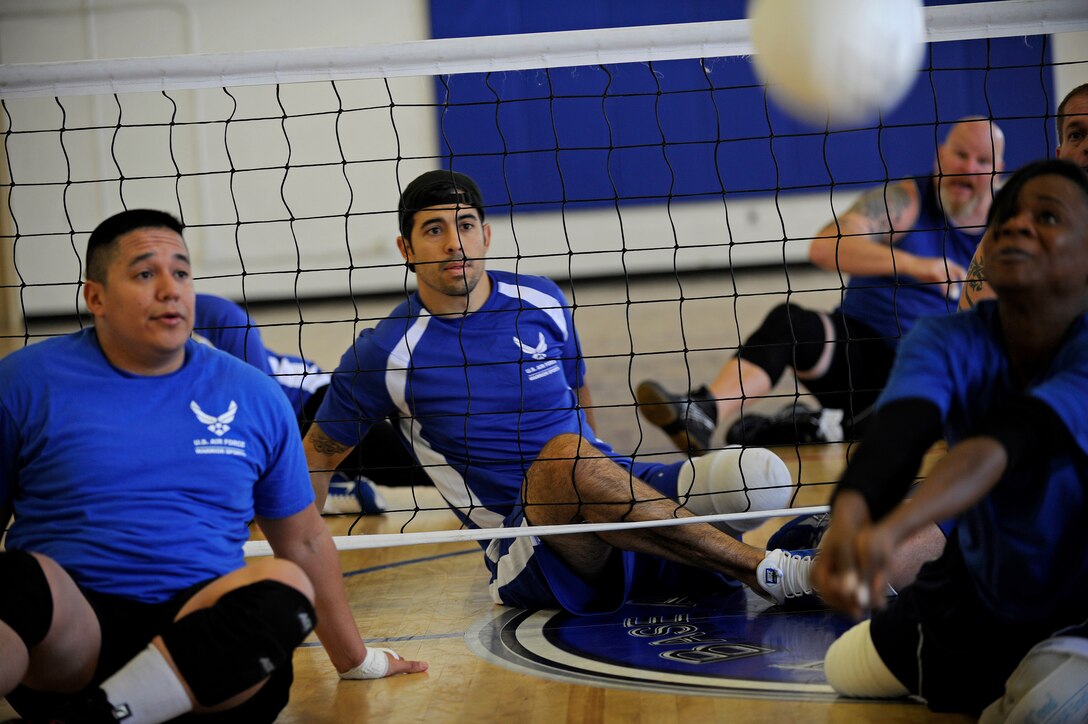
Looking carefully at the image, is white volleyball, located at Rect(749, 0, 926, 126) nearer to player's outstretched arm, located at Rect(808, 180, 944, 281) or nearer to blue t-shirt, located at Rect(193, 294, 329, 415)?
blue t-shirt, located at Rect(193, 294, 329, 415)

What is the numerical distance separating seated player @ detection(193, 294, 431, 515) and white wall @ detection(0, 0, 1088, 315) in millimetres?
5297

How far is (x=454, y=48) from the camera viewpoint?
121 inches

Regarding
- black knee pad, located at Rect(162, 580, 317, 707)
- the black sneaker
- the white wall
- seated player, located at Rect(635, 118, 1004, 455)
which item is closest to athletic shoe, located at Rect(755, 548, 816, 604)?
black knee pad, located at Rect(162, 580, 317, 707)

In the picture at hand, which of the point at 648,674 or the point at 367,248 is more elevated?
the point at 367,248

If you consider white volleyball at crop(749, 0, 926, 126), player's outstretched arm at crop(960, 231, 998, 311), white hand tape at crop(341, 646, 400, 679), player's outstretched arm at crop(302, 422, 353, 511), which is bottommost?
white hand tape at crop(341, 646, 400, 679)

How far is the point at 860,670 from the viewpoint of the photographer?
7.26ft

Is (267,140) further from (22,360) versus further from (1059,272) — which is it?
(1059,272)

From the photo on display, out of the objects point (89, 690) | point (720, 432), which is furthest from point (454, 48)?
point (720, 432)

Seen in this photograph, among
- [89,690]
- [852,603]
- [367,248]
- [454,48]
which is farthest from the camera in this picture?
[367,248]

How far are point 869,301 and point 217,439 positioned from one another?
139 inches

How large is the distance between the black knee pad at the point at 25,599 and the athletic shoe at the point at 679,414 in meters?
3.00

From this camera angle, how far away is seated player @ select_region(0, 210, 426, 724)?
76.4 inches

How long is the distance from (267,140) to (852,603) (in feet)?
30.3

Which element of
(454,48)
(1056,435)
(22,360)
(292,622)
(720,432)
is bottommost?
(720,432)
